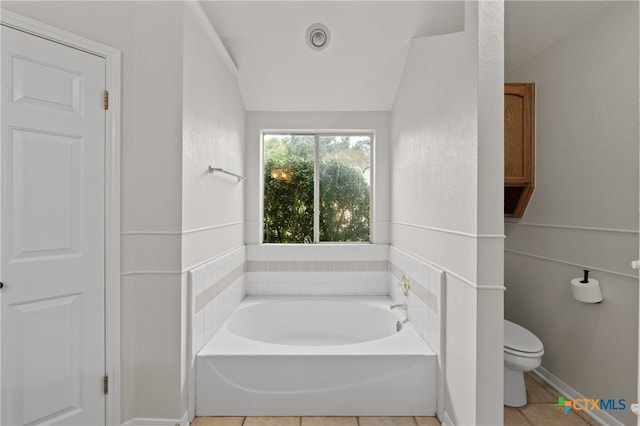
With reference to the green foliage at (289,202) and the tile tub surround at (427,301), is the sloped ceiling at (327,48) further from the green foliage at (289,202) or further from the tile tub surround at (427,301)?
the tile tub surround at (427,301)

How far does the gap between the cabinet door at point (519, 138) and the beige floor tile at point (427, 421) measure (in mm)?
1578

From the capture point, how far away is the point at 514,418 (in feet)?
6.77

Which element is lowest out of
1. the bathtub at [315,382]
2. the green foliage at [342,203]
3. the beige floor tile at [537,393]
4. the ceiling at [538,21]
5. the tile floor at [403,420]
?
the tile floor at [403,420]

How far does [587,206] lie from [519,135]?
635mm

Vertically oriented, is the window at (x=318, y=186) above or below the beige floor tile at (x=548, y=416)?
above

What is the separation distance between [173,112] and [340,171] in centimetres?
190

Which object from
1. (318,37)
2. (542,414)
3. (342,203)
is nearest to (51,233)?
(318,37)

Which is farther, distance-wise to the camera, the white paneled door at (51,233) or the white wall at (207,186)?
the white wall at (207,186)

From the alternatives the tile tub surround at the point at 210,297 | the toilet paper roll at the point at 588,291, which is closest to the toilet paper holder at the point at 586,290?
the toilet paper roll at the point at 588,291

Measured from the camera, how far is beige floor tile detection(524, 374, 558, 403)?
2250 mm

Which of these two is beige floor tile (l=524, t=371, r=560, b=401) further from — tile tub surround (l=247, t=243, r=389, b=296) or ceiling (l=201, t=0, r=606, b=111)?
ceiling (l=201, t=0, r=606, b=111)

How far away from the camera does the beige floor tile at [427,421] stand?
78.2 inches

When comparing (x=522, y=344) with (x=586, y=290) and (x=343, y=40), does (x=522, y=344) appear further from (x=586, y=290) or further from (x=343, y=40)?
(x=343, y=40)

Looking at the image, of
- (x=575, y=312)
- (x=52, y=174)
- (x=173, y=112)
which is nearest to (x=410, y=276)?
(x=575, y=312)
